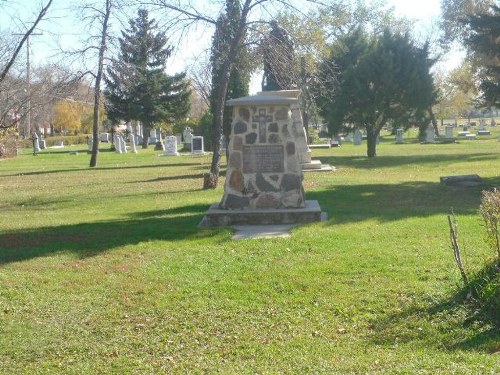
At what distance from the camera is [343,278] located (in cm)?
780

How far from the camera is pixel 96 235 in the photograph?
11.5 metres

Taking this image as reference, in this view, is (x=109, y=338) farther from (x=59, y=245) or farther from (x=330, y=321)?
(x=59, y=245)

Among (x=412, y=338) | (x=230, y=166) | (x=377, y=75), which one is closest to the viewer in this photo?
(x=412, y=338)

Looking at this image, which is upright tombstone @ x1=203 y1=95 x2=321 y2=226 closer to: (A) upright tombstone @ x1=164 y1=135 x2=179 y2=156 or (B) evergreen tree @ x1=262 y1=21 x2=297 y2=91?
(B) evergreen tree @ x1=262 y1=21 x2=297 y2=91

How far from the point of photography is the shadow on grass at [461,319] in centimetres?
548

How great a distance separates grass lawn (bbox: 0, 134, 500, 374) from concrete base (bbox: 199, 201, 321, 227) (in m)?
0.42

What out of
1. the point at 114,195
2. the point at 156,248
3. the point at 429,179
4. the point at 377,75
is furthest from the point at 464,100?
the point at 156,248

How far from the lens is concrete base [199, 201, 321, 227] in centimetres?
1195

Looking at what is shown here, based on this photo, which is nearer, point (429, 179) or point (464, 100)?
point (429, 179)

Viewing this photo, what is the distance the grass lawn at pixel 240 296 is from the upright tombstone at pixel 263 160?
0.91m

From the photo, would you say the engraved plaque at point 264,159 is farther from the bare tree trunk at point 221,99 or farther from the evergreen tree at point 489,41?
the evergreen tree at point 489,41

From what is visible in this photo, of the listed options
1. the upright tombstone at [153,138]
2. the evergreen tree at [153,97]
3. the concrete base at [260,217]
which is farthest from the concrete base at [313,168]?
the upright tombstone at [153,138]

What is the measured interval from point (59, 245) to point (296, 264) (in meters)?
3.91

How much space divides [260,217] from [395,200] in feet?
14.0
